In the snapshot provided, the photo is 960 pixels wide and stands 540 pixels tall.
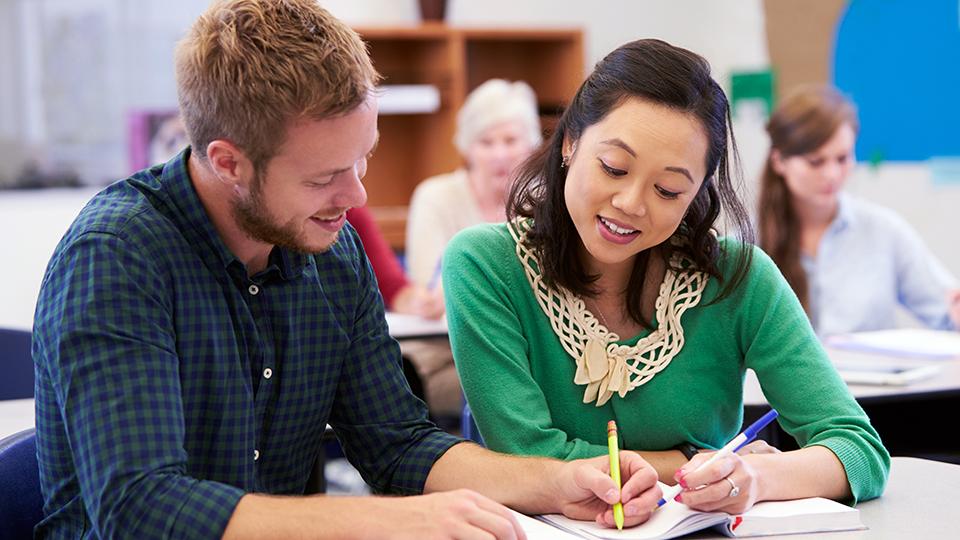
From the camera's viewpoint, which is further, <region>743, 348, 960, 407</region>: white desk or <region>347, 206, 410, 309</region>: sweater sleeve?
<region>347, 206, 410, 309</region>: sweater sleeve

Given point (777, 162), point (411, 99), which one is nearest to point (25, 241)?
point (411, 99)

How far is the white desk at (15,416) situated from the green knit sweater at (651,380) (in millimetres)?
724

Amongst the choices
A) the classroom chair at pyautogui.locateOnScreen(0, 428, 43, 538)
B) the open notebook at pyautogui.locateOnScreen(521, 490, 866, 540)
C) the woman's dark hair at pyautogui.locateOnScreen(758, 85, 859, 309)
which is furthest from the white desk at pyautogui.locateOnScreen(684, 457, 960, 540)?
the woman's dark hair at pyautogui.locateOnScreen(758, 85, 859, 309)

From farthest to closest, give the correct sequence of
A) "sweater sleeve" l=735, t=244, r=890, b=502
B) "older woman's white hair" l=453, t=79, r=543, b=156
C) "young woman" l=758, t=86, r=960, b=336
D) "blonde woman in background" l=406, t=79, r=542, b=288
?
1. "older woman's white hair" l=453, t=79, r=543, b=156
2. "blonde woman in background" l=406, t=79, r=542, b=288
3. "young woman" l=758, t=86, r=960, b=336
4. "sweater sleeve" l=735, t=244, r=890, b=502

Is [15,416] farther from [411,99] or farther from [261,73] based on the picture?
[411,99]

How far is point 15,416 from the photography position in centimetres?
203

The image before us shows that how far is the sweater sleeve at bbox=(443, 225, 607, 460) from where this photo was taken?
1.68m

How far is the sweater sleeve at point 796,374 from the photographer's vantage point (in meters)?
1.65

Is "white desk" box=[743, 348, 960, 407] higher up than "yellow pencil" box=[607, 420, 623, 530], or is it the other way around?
"yellow pencil" box=[607, 420, 623, 530]

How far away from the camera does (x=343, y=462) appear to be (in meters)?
4.79

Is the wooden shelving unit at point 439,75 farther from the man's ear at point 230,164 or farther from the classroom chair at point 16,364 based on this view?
the man's ear at point 230,164

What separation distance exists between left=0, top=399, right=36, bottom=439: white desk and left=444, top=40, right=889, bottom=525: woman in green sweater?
28.7 inches

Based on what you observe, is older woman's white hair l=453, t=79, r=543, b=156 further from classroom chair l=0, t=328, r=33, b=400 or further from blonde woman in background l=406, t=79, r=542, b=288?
classroom chair l=0, t=328, r=33, b=400

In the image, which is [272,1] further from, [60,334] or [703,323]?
[703,323]
